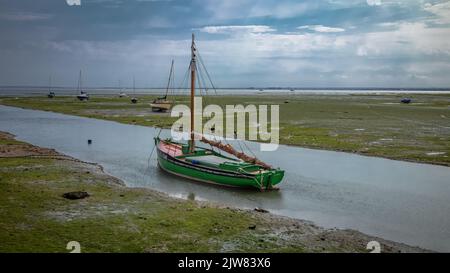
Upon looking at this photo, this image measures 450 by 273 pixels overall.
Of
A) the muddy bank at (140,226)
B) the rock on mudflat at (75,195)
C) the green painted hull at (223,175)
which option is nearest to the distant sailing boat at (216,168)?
the green painted hull at (223,175)

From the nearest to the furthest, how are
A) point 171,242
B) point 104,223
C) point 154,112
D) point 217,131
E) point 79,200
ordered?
1. point 171,242
2. point 104,223
3. point 79,200
4. point 217,131
5. point 154,112

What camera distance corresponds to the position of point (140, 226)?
672 inches

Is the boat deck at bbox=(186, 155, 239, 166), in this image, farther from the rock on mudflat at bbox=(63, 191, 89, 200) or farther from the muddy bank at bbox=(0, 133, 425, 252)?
the rock on mudflat at bbox=(63, 191, 89, 200)

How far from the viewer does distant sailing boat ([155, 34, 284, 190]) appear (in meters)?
25.9

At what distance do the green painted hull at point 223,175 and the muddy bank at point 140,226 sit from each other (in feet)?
15.6

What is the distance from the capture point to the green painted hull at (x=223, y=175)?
25.8 metres

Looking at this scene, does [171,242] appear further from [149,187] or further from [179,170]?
[179,170]

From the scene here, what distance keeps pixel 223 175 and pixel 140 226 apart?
10485 millimetres

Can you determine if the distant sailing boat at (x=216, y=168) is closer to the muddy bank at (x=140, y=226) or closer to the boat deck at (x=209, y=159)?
the boat deck at (x=209, y=159)

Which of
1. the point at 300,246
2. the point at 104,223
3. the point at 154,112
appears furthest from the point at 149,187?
the point at 154,112

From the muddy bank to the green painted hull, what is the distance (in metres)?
4.76

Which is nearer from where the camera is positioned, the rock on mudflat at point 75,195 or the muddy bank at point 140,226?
the muddy bank at point 140,226

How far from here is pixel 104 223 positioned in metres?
17.2

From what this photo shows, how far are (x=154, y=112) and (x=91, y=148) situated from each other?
46934 millimetres
